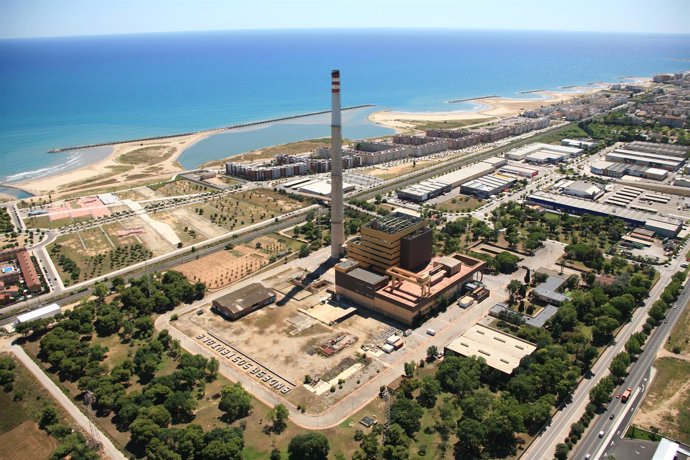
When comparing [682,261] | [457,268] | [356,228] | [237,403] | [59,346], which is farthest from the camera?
[356,228]

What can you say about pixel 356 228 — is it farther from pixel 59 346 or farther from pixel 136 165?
pixel 136 165

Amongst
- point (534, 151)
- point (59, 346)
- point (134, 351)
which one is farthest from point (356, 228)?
point (534, 151)

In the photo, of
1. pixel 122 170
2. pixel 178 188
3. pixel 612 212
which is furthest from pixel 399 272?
pixel 122 170

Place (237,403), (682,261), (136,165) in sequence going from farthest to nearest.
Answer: (136,165) < (682,261) < (237,403)

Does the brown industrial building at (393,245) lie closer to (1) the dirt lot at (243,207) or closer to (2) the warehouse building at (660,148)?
(1) the dirt lot at (243,207)

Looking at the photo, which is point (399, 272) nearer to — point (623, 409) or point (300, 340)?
point (300, 340)
